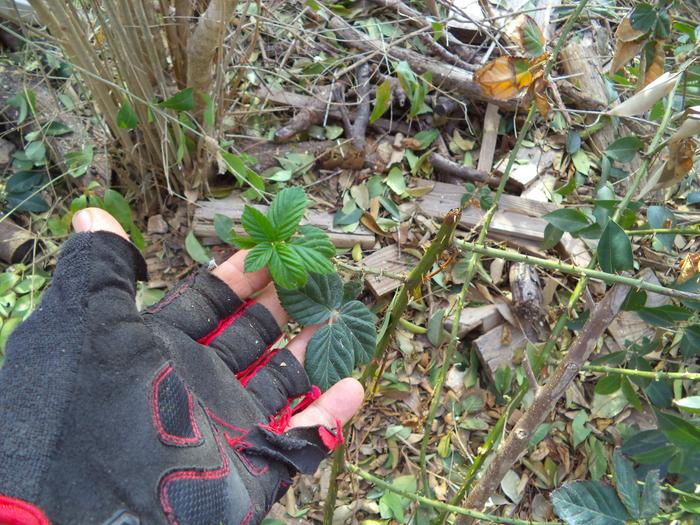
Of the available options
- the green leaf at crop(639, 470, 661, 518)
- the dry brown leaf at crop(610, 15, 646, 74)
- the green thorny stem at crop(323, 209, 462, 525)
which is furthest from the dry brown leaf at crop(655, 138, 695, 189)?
the green leaf at crop(639, 470, 661, 518)

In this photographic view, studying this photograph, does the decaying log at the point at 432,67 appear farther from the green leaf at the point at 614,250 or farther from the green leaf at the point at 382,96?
the green leaf at the point at 614,250

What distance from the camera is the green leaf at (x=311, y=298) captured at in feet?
4.00

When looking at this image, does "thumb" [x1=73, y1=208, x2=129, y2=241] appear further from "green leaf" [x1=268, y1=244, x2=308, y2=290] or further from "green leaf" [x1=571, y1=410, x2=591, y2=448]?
"green leaf" [x1=571, y1=410, x2=591, y2=448]

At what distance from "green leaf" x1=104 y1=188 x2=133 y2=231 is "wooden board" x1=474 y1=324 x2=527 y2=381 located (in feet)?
3.05

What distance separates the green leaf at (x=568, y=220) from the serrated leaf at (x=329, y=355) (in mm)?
483

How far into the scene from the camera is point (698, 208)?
1673 mm

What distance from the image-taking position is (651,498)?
853 mm

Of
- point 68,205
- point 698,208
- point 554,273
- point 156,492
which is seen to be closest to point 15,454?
point 156,492

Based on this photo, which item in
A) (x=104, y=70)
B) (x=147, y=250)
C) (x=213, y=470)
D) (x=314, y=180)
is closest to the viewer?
(x=213, y=470)

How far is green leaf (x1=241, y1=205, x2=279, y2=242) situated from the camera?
1.11m

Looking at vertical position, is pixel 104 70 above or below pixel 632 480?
above

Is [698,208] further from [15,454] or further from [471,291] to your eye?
[15,454]

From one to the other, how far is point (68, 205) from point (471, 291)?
3.76ft

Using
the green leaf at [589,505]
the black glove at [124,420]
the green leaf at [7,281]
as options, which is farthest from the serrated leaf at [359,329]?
the green leaf at [7,281]
